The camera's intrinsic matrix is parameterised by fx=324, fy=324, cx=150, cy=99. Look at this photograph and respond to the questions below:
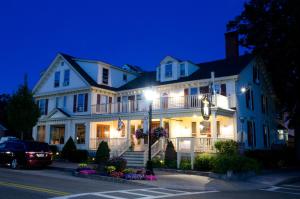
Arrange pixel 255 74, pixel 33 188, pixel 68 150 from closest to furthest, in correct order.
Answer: pixel 33 188 → pixel 68 150 → pixel 255 74

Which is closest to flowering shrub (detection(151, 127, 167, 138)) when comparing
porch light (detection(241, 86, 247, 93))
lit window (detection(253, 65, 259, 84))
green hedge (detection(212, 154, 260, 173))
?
green hedge (detection(212, 154, 260, 173))

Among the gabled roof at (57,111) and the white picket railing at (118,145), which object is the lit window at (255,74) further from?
the gabled roof at (57,111)

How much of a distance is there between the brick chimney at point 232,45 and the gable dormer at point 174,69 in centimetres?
355

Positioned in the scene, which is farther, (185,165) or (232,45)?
(232,45)

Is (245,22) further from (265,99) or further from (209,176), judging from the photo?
(209,176)

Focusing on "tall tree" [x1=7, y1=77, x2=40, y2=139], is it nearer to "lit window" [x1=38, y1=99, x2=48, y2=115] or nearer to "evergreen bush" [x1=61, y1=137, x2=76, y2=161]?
"evergreen bush" [x1=61, y1=137, x2=76, y2=161]

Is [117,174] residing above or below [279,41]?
below

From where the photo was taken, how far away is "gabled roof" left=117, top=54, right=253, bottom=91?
25719mm

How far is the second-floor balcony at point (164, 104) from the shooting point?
2317 cm

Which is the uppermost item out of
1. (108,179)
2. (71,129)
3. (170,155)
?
(71,129)

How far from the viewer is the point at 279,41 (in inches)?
1080

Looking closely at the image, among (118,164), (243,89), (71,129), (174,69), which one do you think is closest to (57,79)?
(71,129)

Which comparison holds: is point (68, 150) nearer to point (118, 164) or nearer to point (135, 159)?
point (135, 159)

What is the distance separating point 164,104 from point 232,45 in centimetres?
955
